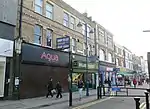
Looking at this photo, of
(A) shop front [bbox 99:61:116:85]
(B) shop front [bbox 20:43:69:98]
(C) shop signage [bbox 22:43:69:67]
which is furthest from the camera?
(A) shop front [bbox 99:61:116:85]

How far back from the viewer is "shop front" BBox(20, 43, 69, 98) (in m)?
16.8

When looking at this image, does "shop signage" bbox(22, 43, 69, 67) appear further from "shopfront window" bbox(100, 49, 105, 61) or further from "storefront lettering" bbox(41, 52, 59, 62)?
"shopfront window" bbox(100, 49, 105, 61)

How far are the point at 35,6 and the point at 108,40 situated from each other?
24.0 m

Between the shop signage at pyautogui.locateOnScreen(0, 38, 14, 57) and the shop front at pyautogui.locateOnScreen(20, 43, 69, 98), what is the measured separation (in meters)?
1.01

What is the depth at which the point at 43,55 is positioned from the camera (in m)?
19.2

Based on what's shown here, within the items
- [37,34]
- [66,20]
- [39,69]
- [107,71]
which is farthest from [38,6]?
[107,71]

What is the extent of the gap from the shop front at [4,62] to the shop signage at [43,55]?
1.20 meters

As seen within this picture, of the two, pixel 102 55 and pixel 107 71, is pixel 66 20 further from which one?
pixel 107 71

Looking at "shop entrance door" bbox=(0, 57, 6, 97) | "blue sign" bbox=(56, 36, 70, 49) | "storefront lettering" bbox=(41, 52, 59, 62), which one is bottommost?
"shop entrance door" bbox=(0, 57, 6, 97)

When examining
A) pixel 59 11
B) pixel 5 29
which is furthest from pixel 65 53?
pixel 5 29

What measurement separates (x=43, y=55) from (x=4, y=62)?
165 inches

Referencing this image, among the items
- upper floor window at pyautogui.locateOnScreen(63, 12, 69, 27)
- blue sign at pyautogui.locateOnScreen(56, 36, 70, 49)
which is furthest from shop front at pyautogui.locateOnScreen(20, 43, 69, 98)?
upper floor window at pyautogui.locateOnScreen(63, 12, 69, 27)

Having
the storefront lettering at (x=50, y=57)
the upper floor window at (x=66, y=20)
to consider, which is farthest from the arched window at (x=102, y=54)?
the storefront lettering at (x=50, y=57)

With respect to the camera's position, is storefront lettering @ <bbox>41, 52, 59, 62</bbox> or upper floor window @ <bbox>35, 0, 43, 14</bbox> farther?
upper floor window @ <bbox>35, 0, 43, 14</bbox>
